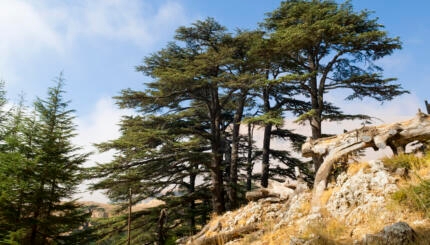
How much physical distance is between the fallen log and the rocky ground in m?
0.45

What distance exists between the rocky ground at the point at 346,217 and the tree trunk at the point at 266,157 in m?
6.46

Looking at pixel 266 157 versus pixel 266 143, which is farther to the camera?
pixel 266 143

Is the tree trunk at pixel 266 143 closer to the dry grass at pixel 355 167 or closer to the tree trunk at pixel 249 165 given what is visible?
the tree trunk at pixel 249 165

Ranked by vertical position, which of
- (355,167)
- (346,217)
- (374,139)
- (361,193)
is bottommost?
(346,217)

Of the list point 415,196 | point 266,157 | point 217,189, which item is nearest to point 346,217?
point 415,196

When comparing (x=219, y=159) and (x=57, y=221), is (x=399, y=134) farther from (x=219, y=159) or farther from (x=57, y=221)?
(x=57, y=221)

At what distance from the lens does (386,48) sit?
13484mm

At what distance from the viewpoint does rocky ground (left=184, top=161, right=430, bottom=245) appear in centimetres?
543

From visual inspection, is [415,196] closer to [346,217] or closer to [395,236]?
[395,236]

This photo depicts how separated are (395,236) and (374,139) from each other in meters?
4.89

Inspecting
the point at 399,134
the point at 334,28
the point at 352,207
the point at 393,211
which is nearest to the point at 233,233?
the point at 352,207

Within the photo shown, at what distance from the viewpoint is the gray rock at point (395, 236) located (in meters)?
4.85

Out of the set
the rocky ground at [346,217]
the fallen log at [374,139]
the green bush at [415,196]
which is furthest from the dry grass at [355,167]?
the green bush at [415,196]

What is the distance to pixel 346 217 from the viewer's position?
744 centimetres
